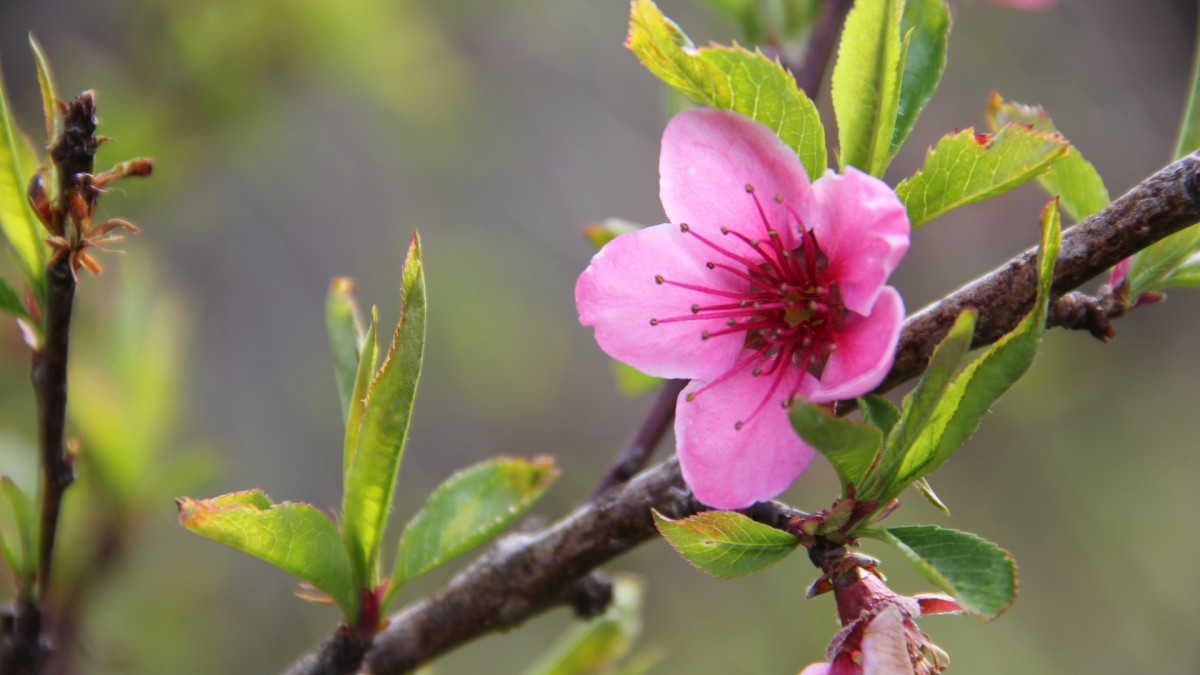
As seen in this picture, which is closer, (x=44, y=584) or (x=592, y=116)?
(x=44, y=584)

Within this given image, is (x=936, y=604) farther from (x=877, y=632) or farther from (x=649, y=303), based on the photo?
(x=649, y=303)

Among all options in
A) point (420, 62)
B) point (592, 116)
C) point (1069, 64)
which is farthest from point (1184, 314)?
point (420, 62)

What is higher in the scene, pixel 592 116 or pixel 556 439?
pixel 592 116

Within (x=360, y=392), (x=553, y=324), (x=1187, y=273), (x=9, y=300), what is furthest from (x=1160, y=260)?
(x=553, y=324)

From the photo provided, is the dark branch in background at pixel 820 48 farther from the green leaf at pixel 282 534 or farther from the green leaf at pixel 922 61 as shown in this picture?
the green leaf at pixel 282 534

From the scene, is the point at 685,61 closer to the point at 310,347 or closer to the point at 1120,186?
the point at 310,347

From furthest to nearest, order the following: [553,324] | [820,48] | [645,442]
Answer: [553,324] → [820,48] → [645,442]

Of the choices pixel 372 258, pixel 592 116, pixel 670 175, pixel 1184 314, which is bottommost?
pixel 372 258
